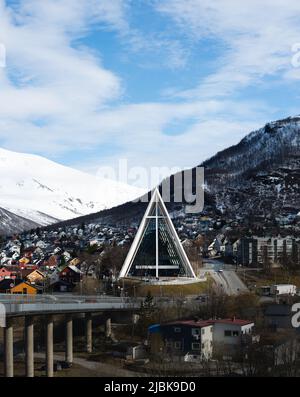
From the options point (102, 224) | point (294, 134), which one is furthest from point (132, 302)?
point (294, 134)

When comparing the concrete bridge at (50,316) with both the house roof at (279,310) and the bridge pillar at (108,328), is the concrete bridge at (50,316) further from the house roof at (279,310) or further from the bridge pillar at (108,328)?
the house roof at (279,310)

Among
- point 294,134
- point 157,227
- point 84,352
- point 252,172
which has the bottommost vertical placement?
point 84,352

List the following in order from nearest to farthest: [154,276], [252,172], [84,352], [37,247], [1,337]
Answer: [84,352], [1,337], [154,276], [37,247], [252,172]

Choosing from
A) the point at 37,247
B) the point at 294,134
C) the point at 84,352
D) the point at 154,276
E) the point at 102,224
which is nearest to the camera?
the point at 84,352

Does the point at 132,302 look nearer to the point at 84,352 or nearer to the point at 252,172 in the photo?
the point at 84,352

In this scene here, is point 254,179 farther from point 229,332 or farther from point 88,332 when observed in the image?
point 229,332

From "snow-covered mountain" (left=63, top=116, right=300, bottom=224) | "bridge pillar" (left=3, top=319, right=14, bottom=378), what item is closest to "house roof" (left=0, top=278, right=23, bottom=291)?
"bridge pillar" (left=3, top=319, right=14, bottom=378)

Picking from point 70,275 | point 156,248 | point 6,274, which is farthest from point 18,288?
point 156,248
